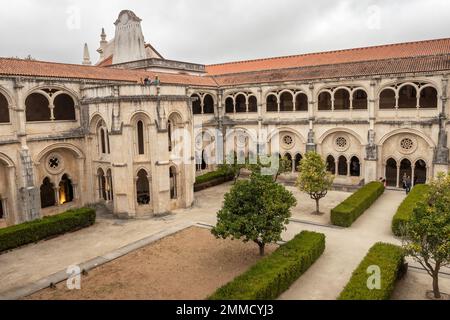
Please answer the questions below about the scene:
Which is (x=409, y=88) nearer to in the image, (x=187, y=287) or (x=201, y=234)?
(x=201, y=234)

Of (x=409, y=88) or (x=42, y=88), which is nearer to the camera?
(x=42, y=88)

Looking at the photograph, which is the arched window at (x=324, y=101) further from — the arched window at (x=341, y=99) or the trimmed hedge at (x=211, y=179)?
the trimmed hedge at (x=211, y=179)

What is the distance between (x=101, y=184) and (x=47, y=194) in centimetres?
413

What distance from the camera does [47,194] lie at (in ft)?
96.1

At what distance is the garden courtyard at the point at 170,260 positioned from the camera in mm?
16109

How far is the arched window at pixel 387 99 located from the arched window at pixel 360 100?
1.54 meters

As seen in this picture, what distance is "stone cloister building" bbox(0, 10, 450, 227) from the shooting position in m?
26.7

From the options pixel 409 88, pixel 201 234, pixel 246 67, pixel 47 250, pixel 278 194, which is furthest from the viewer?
pixel 246 67

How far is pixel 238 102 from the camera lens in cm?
4350

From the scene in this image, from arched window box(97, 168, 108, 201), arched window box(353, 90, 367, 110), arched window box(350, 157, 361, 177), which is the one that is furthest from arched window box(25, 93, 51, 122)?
arched window box(350, 157, 361, 177)

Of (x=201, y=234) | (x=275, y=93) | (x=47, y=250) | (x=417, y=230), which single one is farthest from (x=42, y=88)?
(x=417, y=230)

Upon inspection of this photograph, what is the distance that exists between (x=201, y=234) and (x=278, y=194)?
7179 millimetres

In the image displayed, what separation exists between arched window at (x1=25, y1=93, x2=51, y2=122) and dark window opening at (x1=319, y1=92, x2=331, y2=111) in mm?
25249

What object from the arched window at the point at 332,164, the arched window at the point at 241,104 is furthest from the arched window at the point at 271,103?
the arched window at the point at 332,164
